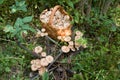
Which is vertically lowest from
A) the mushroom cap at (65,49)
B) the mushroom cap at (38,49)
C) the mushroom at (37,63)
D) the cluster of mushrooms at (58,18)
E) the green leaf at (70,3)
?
the mushroom at (37,63)

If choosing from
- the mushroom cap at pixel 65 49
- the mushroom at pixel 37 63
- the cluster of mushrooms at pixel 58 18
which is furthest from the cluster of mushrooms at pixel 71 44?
the mushroom at pixel 37 63

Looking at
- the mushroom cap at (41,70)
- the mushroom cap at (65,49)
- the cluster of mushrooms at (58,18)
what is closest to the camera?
the mushroom cap at (41,70)

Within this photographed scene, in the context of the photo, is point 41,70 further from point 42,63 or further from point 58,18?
point 58,18

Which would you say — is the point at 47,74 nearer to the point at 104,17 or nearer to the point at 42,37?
the point at 42,37

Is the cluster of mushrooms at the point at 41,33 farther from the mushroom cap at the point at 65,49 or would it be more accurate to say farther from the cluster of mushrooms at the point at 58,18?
the mushroom cap at the point at 65,49

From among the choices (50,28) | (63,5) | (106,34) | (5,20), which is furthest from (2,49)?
(106,34)

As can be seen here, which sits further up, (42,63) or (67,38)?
(67,38)

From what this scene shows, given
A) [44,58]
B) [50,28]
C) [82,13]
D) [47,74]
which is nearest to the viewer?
[47,74]

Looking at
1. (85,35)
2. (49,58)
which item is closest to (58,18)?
(85,35)
